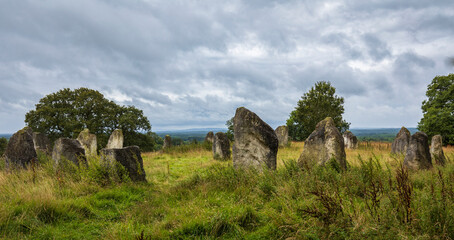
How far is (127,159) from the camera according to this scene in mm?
7832

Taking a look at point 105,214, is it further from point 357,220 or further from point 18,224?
point 357,220

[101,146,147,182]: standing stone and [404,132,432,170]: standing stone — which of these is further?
[404,132,432,170]: standing stone

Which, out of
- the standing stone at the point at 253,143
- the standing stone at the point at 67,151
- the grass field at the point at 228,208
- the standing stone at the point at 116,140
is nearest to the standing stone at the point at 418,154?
the grass field at the point at 228,208

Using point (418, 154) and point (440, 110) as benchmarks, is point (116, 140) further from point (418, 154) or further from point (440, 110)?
point (440, 110)

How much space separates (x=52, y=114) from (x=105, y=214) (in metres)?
31.2

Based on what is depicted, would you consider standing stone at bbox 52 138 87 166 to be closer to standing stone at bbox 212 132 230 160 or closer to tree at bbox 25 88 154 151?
standing stone at bbox 212 132 230 160

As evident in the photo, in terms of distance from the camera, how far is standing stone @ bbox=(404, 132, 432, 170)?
9.28 m

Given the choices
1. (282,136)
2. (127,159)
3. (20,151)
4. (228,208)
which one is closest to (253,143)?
(228,208)

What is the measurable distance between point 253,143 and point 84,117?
98.1 ft

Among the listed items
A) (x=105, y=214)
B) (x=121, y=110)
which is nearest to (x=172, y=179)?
(x=105, y=214)

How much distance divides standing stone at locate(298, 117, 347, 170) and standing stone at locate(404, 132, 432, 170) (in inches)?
131

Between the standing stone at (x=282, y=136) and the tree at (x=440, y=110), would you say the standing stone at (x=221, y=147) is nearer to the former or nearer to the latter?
the standing stone at (x=282, y=136)

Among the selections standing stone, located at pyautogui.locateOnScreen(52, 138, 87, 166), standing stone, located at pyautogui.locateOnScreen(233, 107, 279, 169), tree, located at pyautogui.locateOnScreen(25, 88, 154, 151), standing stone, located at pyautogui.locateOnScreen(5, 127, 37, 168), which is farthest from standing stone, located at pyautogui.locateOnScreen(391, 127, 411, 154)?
tree, located at pyautogui.locateOnScreen(25, 88, 154, 151)

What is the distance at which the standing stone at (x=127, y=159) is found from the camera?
7.56 m
